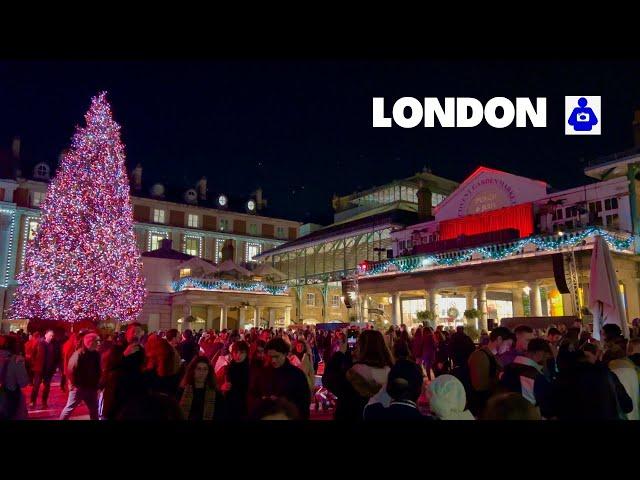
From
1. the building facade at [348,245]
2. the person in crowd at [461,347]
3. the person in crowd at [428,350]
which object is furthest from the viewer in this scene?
the building facade at [348,245]

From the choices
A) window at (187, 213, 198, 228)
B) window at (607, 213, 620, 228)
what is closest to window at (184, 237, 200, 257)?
window at (187, 213, 198, 228)

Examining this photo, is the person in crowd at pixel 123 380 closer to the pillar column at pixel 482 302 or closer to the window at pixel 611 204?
the pillar column at pixel 482 302

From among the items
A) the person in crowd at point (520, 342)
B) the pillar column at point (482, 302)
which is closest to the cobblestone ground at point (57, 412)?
the person in crowd at point (520, 342)

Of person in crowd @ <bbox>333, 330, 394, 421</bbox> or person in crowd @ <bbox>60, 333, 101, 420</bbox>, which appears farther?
person in crowd @ <bbox>60, 333, 101, 420</bbox>

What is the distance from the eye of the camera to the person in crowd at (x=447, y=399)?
3246 millimetres

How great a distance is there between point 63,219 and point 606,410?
21680 millimetres

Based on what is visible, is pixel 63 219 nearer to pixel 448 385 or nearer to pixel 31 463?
pixel 31 463

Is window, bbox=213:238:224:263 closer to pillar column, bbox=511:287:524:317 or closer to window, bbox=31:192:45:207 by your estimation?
window, bbox=31:192:45:207

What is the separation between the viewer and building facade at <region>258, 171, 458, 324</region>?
3622 cm

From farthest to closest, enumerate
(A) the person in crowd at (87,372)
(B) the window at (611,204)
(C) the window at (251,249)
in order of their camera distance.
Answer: (C) the window at (251,249)
(B) the window at (611,204)
(A) the person in crowd at (87,372)

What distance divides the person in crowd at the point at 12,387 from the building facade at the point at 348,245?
27.6 metres

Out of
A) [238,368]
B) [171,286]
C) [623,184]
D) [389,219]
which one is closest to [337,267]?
[389,219]

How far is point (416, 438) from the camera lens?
374cm

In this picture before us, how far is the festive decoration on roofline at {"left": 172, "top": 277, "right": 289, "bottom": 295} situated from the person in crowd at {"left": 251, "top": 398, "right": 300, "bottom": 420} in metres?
35.0
